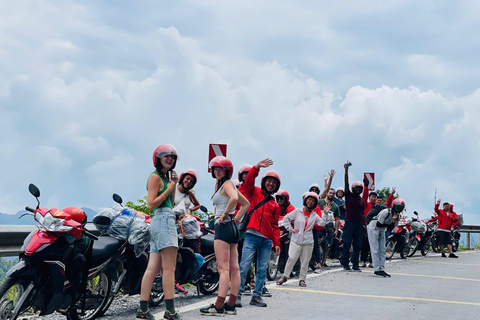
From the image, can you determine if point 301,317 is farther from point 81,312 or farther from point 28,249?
point 28,249

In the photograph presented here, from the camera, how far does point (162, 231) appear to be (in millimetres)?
6426

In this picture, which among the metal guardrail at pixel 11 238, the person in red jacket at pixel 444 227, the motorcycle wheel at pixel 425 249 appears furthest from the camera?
the motorcycle wheel at pixel 425 249

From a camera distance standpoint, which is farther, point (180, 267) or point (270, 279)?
point (270, 279)

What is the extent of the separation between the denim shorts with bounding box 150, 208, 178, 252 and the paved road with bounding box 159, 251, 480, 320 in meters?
1.11

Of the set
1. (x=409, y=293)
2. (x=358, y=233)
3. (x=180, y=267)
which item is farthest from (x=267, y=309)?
(x=358, y=233)

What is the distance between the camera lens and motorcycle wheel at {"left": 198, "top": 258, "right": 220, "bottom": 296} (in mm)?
8672

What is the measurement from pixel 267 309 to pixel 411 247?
12.6m

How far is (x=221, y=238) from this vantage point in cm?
727

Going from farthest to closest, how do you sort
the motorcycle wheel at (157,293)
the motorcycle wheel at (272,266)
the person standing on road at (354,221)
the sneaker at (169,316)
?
the person standing on road at (354,221)
the motorcycle wheel at (272,266)
the motorcycle wheel at (157,293)
the sneaker at (169,316)

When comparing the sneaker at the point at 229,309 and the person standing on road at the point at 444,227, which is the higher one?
the person standing on road at the point at 444,227

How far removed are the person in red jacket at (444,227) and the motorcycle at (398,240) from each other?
2.14 meters

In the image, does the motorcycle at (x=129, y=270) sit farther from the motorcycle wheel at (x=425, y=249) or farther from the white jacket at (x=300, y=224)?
the motorcycle wheel at (x=425, y=249)

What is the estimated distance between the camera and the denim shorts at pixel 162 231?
21.1ft

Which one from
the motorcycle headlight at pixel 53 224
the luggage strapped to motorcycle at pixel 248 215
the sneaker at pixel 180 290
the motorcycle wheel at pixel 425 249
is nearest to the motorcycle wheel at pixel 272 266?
the sneaker at pixel 180 290
